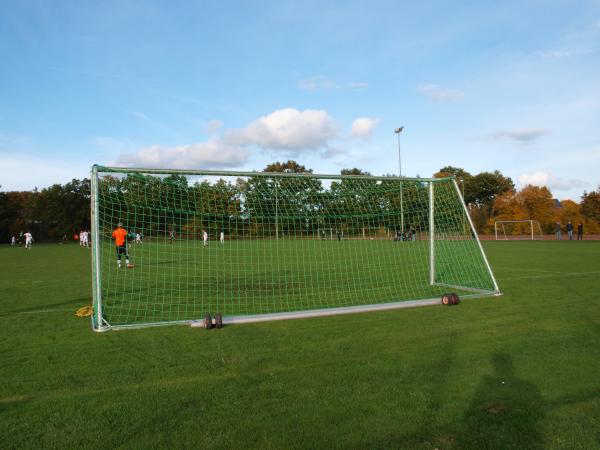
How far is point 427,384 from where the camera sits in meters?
4.30

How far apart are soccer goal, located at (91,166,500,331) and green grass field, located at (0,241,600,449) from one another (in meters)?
1.07

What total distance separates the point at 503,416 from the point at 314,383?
1.69 metres

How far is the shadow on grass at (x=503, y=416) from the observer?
3203 mm

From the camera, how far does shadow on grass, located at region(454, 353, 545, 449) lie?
10.5 feet

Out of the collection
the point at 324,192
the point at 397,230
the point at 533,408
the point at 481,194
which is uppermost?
the point at 481,194

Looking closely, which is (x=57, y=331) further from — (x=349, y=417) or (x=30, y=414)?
(x=349, y=417)

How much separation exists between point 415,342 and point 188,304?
5.11 metres

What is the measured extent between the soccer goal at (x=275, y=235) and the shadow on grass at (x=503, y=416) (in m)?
3.61

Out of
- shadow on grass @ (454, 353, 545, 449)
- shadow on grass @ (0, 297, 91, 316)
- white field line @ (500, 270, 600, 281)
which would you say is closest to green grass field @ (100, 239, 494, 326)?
shadow on grass @ (0, 297, 91, 316)

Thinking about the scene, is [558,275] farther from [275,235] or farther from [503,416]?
[503,416]

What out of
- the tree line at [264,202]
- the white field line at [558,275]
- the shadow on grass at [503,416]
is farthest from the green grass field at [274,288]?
the shadow on grass at [503,416]

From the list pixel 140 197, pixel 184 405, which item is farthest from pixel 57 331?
pixel 140 197

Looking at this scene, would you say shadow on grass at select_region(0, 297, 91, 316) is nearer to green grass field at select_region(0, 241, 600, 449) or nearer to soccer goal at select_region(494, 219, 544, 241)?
green grass field at select_region(0, 241, 600, 449)

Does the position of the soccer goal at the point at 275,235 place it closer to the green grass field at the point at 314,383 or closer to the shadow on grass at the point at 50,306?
the shadow on grass at the point at 50,306
